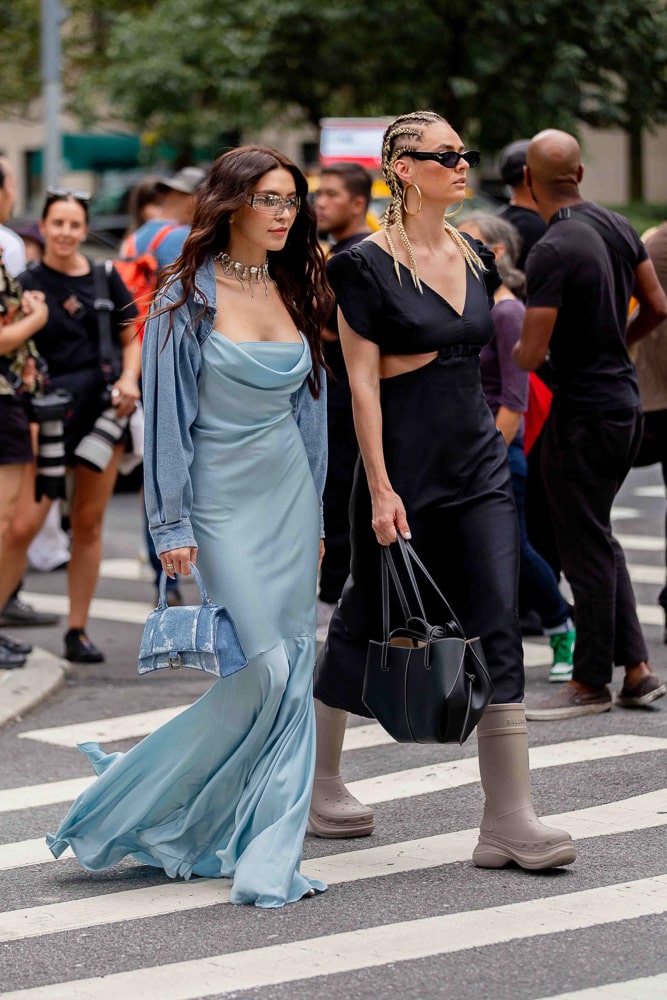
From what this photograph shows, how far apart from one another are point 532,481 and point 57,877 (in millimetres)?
4279

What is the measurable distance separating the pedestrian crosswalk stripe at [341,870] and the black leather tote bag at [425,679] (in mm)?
456

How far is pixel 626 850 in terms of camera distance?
16.2 feet

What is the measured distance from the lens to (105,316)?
8305 mm

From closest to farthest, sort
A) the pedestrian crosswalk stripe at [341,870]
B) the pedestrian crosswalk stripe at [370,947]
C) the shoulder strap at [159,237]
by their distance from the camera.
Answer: the pedestrian crosswalk stripe at [370,947] → the pedestrian crosswalk stripe at [341,870] → the shoulder strap at [159,237]

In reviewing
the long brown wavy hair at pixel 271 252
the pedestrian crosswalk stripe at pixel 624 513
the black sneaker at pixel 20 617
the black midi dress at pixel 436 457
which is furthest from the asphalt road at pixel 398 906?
the pedestrian crosswalk stripe at pixel 624 513

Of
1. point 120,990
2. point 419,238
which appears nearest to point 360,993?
point 120,990

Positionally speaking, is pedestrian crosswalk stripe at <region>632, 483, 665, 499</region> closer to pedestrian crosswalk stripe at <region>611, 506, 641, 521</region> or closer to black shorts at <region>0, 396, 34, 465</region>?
pedestrian crosswalk stripe at <region>611, 506, 641, 521</region>

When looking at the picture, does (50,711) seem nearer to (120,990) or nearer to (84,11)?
(120,990)

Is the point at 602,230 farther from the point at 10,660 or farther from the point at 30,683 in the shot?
the point at 10,660

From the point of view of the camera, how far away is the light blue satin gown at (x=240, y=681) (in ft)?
15.4

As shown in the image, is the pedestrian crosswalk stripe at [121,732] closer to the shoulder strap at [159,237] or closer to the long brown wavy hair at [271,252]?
the long brown wavy hair at [271,252]

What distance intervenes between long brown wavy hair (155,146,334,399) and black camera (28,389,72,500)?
3.08 meters

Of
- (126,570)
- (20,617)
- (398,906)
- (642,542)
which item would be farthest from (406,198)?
(642,542)

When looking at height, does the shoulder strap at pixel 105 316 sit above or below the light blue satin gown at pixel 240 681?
above
